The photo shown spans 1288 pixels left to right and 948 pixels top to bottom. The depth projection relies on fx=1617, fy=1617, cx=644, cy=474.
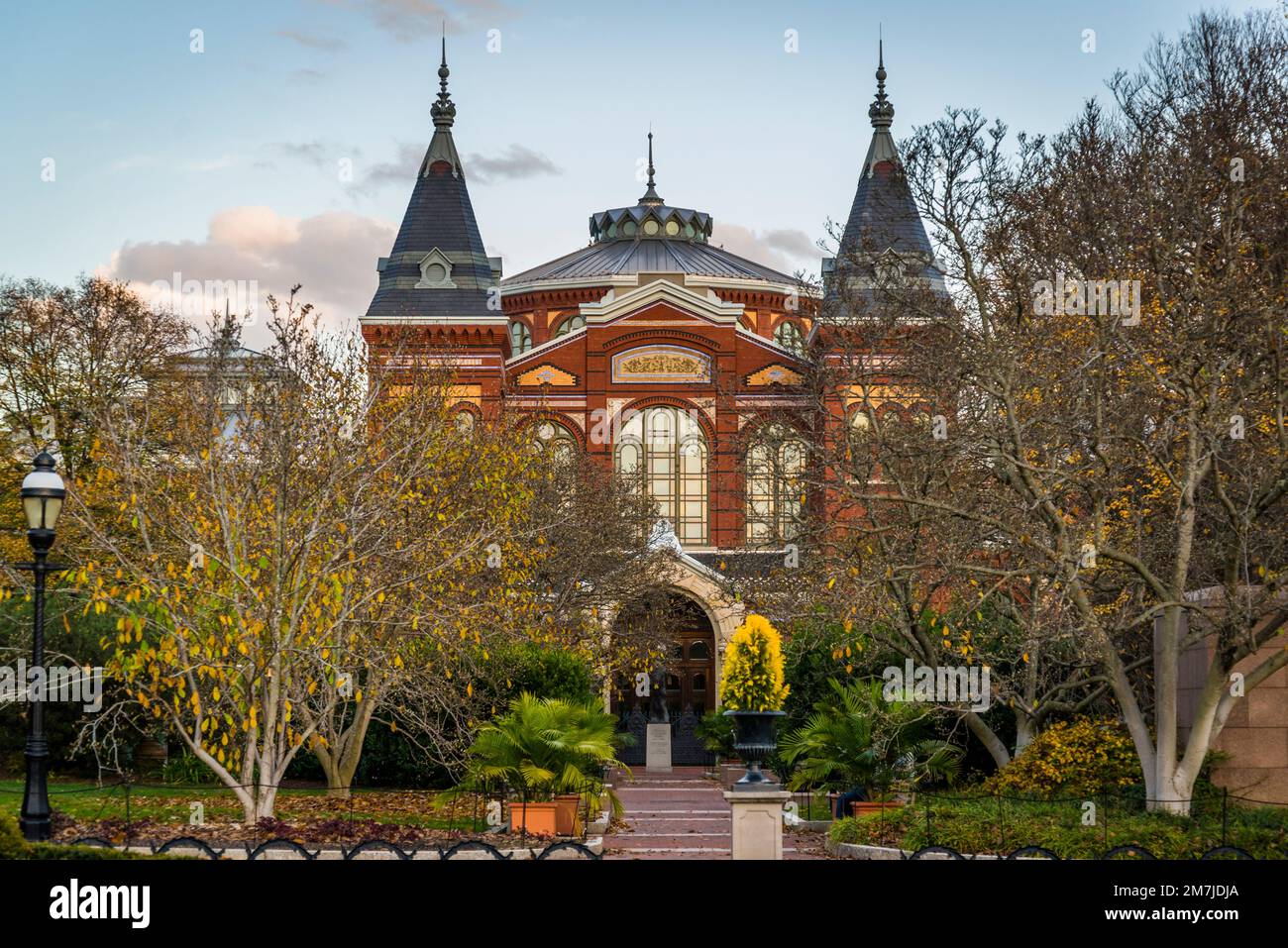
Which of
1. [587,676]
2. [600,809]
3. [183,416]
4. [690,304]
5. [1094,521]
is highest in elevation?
[690,304]

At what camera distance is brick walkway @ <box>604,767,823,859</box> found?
66.1 feet

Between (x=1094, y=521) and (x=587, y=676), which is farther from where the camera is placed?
(x=587, y=676)

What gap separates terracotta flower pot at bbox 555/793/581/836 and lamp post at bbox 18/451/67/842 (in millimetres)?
7014

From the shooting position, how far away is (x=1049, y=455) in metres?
19.6

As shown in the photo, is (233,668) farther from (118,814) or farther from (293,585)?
(118,814)

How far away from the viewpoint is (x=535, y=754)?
20.5 metres

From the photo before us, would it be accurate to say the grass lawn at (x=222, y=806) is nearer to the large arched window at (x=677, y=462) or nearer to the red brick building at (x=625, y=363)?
the red brick building at (x=625, y=363)

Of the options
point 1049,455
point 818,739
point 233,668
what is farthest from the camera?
point 818,739

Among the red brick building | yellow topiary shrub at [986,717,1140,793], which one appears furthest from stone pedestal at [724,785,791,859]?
the red brick building

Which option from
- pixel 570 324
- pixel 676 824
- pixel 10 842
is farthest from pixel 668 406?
pixel 10 842

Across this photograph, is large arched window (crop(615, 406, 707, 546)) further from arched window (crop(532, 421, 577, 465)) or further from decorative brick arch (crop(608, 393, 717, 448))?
arched window (crop(532, 421, 577, 465))

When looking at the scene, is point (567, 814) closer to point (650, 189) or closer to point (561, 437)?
point (561, 437)
